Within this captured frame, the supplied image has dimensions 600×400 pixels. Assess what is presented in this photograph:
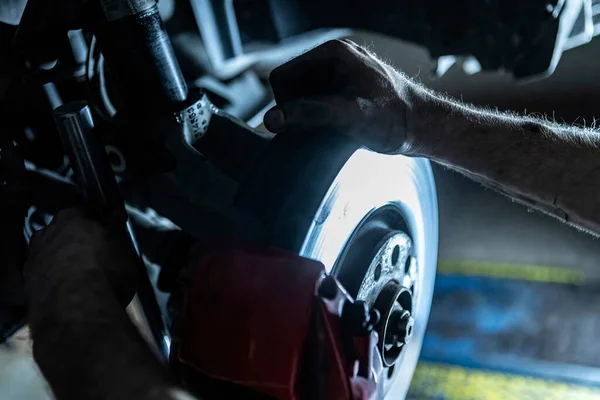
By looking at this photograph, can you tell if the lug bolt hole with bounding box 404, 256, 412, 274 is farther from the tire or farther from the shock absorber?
the shock absorber

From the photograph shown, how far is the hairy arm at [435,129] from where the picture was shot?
0.60 metres

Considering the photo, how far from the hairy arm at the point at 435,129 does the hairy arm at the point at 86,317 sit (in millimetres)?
196

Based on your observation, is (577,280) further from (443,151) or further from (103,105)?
(103,105)

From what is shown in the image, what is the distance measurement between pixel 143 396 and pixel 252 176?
9.7 inches

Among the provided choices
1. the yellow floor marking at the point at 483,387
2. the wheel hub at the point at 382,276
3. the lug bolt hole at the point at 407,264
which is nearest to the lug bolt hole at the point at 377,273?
the wheel hub at the point at 382,276

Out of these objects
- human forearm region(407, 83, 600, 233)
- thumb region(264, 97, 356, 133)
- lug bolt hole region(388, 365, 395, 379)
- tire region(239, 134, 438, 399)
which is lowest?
lug bolt hole region(388, 365, 395, 379)

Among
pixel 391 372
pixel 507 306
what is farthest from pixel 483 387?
pixel 391 372

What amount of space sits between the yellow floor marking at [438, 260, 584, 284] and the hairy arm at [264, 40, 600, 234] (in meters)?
0.92

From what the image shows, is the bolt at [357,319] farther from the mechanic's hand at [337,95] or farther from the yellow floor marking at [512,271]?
the yellow floor marking at [512,271]

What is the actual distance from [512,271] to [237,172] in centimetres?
116

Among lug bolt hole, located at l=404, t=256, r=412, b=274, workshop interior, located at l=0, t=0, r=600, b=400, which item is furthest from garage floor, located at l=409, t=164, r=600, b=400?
lug bolt hole, located at l=404, t=256, r=412, b=274

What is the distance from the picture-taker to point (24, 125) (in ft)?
2.48

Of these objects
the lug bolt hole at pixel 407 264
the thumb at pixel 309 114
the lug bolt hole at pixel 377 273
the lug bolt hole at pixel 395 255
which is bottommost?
the lug bolt hole at pixel 407 264

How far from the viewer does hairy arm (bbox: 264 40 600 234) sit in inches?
23.6
